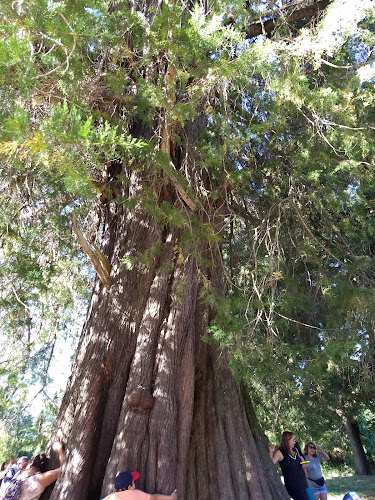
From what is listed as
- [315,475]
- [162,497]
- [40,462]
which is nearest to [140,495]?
[162,497]

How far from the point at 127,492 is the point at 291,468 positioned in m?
2.53

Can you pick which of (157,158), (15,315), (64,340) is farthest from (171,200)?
(64,340)

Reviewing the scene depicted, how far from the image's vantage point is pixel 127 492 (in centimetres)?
323

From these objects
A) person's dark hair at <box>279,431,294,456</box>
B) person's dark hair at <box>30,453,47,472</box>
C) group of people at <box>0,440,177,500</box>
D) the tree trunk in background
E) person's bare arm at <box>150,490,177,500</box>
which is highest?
the tree trunk in background

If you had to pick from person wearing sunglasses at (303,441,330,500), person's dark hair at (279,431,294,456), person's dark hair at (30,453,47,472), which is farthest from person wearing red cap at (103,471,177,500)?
person wearing sunglasses at (303,441,330,500)

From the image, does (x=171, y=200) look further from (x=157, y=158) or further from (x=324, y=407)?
(x=324, y=407)

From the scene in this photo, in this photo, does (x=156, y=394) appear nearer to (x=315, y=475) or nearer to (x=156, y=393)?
(x=156, y=393)

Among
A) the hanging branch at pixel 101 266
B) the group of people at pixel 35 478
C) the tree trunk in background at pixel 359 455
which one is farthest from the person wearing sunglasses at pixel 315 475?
the tree trunk in background at pixel 359 455

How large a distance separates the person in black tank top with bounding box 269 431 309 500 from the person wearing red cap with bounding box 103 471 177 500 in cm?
190

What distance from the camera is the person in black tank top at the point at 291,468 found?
4.80 metres

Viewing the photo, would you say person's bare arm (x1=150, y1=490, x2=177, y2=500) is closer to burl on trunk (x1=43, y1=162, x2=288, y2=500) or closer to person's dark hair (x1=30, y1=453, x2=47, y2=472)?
burl on trunk (x1=43, y1=162, x2=288, y2=500)

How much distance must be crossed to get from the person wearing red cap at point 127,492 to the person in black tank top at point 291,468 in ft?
6.23

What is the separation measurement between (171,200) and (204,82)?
1646 mm

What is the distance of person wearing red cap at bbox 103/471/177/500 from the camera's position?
3207 mm
